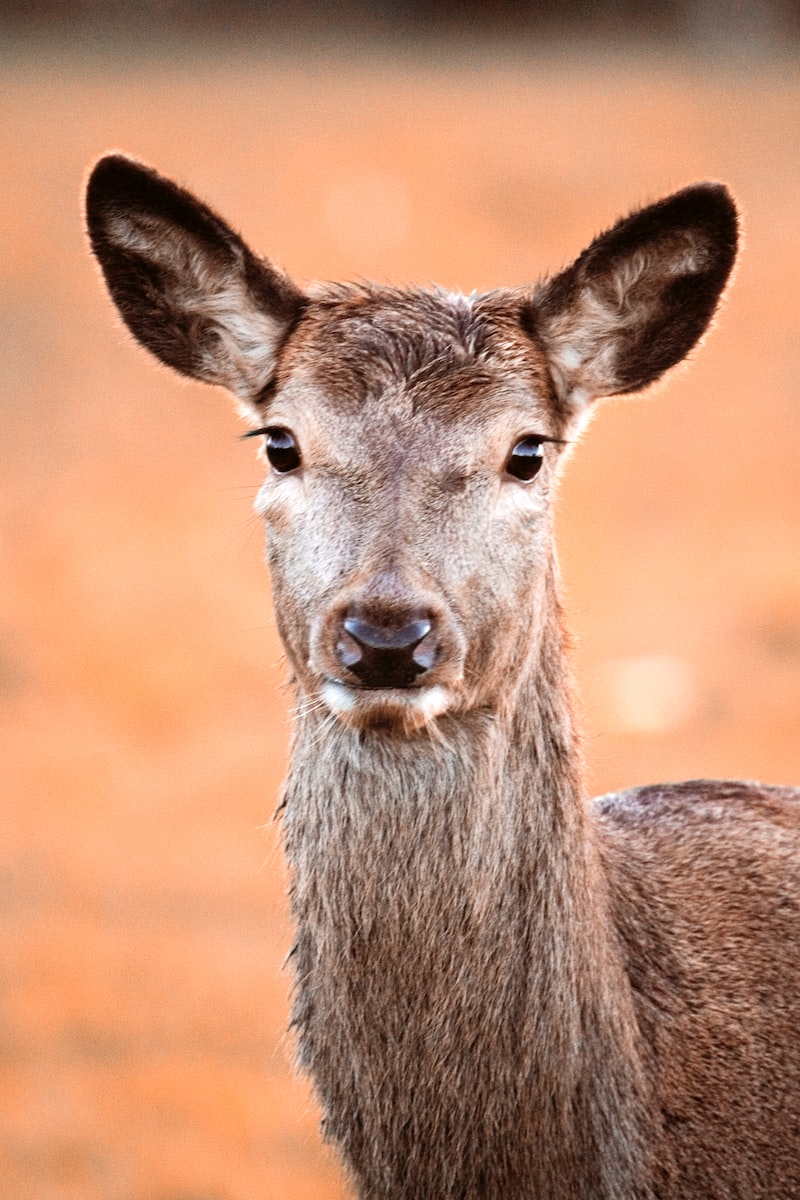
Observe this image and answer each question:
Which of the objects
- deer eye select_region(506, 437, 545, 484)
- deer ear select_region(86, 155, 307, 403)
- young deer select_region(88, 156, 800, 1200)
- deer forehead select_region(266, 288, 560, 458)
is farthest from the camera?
deer ear select_region(86, 155, 307, 403)

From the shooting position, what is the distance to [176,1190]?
8.05 meters

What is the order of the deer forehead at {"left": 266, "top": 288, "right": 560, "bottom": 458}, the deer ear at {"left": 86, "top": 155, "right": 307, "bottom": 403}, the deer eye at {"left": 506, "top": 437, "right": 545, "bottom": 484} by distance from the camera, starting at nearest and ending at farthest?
the deer forehead at {"left": 266, "top": 288, "right": 560, "bottom": 458}, the deer eye at {"left": 506, "top": 437, "right": 545, "bottom": 484}, the deer ear at {"left": 86, "top": 155, "right": 307, "bottom": 403}

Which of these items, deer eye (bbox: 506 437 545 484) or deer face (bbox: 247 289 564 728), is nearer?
deer face (bbox: 247 289 564 728)

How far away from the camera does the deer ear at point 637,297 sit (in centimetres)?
505

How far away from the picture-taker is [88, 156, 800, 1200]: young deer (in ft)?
15.0

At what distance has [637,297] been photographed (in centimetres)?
520

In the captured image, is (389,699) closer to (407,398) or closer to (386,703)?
(386,703)

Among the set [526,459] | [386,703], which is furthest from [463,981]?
[526,459]

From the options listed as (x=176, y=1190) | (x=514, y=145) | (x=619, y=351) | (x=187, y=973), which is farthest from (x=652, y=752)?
(x=514, y=145)

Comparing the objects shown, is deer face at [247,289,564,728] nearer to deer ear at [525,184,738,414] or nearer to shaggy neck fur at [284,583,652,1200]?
deer ear at [525,184,738,414]

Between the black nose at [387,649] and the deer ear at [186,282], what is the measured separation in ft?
3.95

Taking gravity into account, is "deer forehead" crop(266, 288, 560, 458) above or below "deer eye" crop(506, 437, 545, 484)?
above

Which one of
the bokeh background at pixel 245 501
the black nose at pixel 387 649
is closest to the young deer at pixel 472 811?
the black nose at pixel 387 649

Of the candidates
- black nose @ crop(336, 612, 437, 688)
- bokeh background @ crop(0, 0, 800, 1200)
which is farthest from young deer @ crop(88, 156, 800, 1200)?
bokeh background @ crop(0, 0, 800, 1200)
